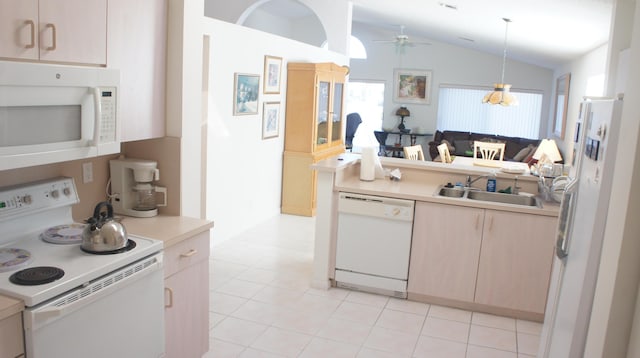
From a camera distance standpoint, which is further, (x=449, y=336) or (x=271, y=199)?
(x=271, y=199)

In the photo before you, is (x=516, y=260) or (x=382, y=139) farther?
(x=382, y=139)

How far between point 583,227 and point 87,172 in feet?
7.54

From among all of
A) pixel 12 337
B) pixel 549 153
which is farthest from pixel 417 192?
pixel 549 153

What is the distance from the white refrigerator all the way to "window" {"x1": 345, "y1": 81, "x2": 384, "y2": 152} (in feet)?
33.3

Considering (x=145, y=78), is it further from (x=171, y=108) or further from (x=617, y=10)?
(x=617, y=10)

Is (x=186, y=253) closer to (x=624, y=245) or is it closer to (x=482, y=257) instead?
(x=624, y=245)

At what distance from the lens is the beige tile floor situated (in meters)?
3.20

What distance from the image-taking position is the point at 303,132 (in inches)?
250

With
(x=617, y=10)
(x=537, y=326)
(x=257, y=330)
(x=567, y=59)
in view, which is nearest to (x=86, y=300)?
(x=257, y=330)

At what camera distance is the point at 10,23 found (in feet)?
5.98

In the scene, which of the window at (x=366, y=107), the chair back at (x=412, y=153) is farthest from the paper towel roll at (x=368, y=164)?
the window at (x=366, y=107)

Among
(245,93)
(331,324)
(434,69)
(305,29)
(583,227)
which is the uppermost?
(305,29)

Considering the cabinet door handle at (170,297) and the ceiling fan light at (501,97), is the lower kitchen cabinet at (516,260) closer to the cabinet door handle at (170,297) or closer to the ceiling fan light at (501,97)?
the cabinet door handle at (170,297)

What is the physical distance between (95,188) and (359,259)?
2008 mm
